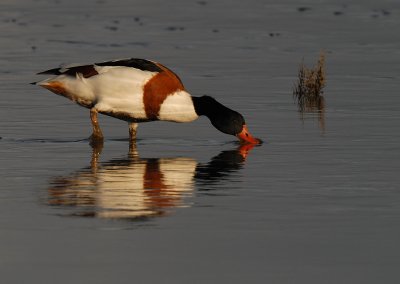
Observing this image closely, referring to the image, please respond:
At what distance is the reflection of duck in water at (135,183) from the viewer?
1034 centimetres

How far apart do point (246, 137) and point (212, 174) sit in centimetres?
201

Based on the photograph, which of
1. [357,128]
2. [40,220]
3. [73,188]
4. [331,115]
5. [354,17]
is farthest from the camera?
[354,17]

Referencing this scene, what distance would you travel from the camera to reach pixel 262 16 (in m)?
28.1

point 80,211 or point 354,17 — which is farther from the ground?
point 354,17

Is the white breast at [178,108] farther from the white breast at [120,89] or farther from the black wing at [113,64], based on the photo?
the black wing at [113,64]

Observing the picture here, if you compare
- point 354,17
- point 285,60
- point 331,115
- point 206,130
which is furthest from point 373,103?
point 354,17

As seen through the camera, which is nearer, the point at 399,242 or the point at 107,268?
the point at 107,268

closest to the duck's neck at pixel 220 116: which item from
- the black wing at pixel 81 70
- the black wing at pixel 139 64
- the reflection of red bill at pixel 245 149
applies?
the reflection of red bill at pixel 245 149

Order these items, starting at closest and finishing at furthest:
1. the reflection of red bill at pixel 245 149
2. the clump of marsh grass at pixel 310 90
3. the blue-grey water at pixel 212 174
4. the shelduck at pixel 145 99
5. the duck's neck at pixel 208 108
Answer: the blue-grey water at pixel 212 174
the reflection of red bill at pixel 245 149
the shelduck at pixel 145 99
the duck's neck at pixel 208 108
the clump of marsh grass at pixel 310 90

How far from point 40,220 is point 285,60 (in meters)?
Result: 12.2

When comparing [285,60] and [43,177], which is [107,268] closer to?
[43,177]

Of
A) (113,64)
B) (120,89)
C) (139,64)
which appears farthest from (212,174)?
(113,64)

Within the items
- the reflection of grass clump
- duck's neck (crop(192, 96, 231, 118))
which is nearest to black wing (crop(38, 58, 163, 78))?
duck's neck (crop(192, 96, 231, 118))

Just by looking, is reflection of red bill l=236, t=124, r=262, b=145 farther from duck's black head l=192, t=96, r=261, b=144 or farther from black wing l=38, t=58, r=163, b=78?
black wing l=38, t=58, r=163, b=78
